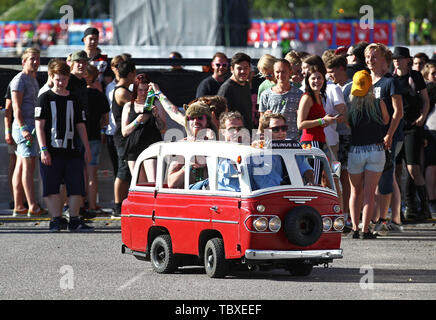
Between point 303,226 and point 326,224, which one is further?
point 326,224

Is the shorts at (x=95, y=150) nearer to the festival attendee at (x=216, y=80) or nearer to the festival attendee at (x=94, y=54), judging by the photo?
the festival attendee at (x=94, y=54)

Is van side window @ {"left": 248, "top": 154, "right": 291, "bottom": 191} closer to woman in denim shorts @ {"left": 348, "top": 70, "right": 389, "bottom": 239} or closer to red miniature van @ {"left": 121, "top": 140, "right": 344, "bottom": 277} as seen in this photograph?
red miniature van @ {"left": 121, "top": 140, "right": 344, "bottom": 277}

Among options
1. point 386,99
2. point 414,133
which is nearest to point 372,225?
point 386,99


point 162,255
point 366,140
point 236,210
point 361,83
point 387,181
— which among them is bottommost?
point 162,255

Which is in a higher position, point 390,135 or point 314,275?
point 390,135

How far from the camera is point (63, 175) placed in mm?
15336

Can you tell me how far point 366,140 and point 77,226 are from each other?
3.95 metres

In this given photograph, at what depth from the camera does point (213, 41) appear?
30.2m

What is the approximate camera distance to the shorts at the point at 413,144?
16.8m

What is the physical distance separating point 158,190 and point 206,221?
2.68 ft

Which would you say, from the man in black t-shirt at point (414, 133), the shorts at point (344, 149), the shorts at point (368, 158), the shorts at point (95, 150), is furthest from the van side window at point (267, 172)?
the shorts at point (95, 150)

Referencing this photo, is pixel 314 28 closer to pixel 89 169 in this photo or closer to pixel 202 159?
pixel 89 169

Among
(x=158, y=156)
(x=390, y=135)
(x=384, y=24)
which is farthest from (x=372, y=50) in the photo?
(x=384, y=24)

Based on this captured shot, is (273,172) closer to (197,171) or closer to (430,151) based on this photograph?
(197,171)
